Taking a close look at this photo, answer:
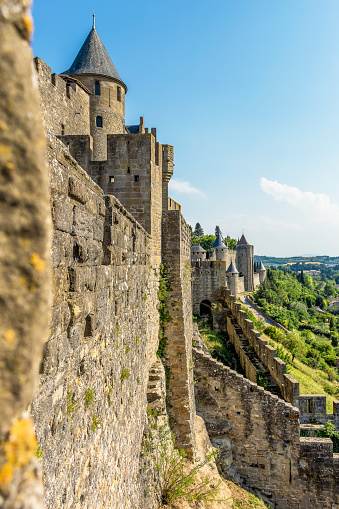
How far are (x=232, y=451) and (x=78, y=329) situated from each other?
11074 millimetres

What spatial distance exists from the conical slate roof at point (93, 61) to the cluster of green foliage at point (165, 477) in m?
14.9

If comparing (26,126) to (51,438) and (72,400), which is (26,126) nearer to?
(51,438)

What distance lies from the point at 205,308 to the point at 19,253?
77.2ft

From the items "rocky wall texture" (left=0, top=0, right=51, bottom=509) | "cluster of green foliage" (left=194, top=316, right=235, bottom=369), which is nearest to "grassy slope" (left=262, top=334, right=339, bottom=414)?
"cluster of green foliage" (left=194, top=316, right=235, bottom=369)

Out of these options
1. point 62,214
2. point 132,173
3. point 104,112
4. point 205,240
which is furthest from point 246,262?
point 62,214

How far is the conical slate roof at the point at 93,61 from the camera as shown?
1551 centimetres

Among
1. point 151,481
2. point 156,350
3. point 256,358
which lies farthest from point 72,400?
point 256,358

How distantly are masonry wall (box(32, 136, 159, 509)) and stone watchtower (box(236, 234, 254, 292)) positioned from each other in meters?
49.8

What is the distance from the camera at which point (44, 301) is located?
2.58 feet

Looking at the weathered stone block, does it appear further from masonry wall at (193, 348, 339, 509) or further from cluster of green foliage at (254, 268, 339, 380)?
cluster of green foliage at (254, 268, 339, 380)

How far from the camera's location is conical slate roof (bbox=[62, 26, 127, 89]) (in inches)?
611

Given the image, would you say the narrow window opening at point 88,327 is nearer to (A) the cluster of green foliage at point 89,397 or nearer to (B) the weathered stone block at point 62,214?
(A) the cluster of green foliage at point 89,397

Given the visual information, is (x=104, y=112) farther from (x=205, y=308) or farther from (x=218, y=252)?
(x=218, y=252)

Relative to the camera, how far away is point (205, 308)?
2377cm
